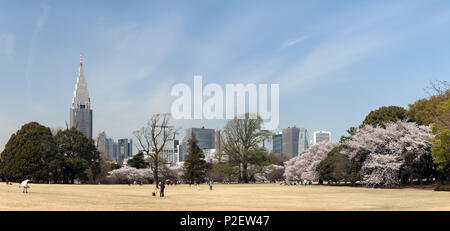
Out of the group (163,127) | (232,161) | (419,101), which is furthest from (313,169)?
(163,127)

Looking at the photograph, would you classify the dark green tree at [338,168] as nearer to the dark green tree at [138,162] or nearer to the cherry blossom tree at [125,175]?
the cherry blossom tree at [125,175]

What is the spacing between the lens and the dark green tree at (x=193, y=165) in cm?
8662

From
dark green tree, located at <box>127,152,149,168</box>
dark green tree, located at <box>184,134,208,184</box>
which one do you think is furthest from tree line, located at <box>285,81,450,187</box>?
dark green tree, located at <box>127,152,149,168</box>

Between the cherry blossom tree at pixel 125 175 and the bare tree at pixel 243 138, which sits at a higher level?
the bare tree at pixel 243 138

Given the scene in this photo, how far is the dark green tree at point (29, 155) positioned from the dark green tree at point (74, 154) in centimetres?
219

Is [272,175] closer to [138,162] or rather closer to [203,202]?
[138,162]

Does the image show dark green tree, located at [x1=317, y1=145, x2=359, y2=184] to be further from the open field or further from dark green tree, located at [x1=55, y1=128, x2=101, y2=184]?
dark green tree, located at [x1=55, y1=128, x2=101, y2=184]

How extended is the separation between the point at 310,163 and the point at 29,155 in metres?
55.4

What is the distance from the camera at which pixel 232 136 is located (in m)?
92.6

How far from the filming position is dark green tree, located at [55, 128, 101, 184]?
79500mm

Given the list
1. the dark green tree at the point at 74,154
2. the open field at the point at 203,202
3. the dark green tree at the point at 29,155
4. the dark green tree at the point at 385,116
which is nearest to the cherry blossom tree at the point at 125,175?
the dark green tree at the point at 74,154

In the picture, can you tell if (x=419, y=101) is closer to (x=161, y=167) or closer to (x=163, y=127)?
(x=163, y=127)
